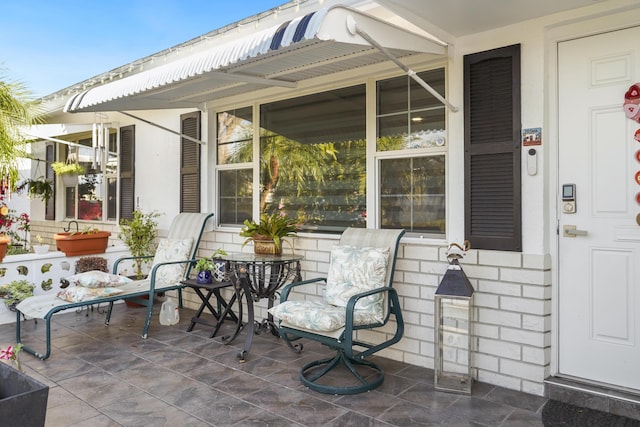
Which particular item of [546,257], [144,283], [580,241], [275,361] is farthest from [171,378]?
[580,241]

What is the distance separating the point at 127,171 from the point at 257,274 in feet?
11.8

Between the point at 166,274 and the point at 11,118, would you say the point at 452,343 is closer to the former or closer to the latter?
the point at 166,274

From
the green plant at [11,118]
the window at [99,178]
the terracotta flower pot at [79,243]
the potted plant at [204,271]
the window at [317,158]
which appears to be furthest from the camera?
the window at [99,178]

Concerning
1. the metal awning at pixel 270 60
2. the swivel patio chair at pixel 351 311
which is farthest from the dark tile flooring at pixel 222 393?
the metal awning at pixel 270 60

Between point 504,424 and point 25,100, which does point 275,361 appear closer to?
point 504,424

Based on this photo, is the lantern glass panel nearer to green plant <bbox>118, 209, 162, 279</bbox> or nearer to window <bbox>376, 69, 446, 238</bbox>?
window <bbox>376, 69, 446, 238</bbox>

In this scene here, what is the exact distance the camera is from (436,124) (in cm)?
386

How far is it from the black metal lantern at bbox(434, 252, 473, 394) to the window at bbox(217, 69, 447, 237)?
2.11 ft

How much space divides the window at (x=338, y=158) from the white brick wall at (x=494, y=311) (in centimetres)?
35

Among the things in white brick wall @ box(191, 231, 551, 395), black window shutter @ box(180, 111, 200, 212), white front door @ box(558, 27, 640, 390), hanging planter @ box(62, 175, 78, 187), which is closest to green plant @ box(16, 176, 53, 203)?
hanging planter @ box(62, 175, 78, 187)

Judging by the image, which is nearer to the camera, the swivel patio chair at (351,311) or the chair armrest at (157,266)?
the swivel patio chair at (351,311)

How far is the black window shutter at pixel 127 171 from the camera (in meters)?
6.67

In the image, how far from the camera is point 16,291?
5.05 metres

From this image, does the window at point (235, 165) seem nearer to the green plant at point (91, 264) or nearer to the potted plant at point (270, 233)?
the potted plant at point (270, 233)
